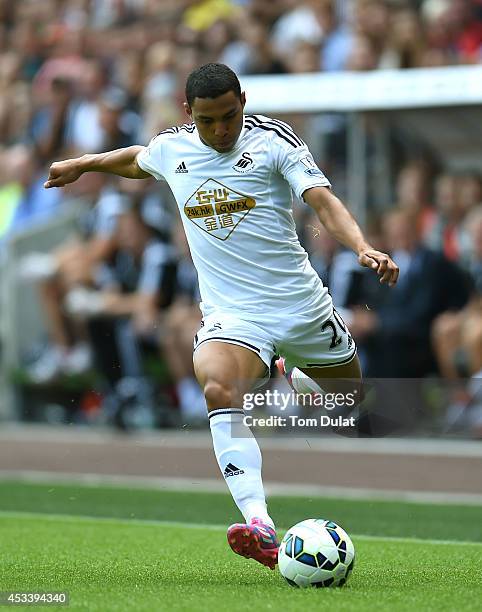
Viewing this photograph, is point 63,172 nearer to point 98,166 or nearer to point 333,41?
point 98,166

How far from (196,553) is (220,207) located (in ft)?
→ 7.09

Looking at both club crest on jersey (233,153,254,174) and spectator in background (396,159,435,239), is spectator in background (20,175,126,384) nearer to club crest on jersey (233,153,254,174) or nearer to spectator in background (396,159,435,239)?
spectator in background (396,159,435,239)

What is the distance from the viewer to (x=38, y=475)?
1384cm

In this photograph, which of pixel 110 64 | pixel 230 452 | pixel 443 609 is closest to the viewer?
pixel 443 609

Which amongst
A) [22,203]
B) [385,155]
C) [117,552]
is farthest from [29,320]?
[117,552]

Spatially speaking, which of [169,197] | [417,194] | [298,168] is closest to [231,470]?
[298,168]

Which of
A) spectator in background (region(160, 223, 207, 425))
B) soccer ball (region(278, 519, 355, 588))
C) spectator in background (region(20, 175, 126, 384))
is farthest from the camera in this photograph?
spectator in background (region(20, 175, 126, 384))

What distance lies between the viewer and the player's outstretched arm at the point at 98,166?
7.72m

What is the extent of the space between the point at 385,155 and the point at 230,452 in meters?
9.35

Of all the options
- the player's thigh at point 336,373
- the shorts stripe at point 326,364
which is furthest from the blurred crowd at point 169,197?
the shorts stripe at point 326,364

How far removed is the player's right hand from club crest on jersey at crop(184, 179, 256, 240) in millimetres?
822

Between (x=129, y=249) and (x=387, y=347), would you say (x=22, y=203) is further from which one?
(x=387, y=347)

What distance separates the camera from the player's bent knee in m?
6.91

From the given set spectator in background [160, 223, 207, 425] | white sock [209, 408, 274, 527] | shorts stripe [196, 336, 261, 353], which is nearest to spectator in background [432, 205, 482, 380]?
spectator in background [160, 223, 207, 425]
